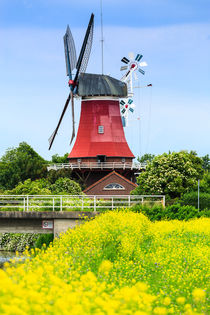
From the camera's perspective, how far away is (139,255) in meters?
17.0

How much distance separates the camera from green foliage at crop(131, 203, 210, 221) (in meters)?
28.8

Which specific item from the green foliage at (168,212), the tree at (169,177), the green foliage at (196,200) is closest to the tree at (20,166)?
the tree at (169,177)

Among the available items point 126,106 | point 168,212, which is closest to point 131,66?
point 126,106

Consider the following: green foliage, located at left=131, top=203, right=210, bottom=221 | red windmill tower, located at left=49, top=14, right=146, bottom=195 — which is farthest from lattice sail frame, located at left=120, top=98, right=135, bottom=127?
green foliage, located at left=131, top=203, right=210, bottom=221

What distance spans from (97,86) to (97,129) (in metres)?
4.42

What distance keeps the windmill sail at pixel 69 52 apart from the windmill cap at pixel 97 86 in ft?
6.96

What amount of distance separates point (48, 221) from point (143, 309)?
72.1 ft

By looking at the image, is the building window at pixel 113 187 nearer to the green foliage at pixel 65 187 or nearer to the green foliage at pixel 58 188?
the green foliage at pixel 58 188

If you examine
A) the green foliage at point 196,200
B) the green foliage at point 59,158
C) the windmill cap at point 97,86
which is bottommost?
the green foliage at point 196,200

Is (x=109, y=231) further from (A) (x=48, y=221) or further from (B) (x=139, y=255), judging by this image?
(A) (x=48, y=221)

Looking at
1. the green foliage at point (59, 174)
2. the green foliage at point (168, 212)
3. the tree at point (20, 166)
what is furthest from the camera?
the tree at point (20, 166)

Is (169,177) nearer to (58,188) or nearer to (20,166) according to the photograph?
(58,188)

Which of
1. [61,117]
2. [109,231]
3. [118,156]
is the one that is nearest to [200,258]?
[109,231]

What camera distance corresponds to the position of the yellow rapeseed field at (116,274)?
608 centimetres
